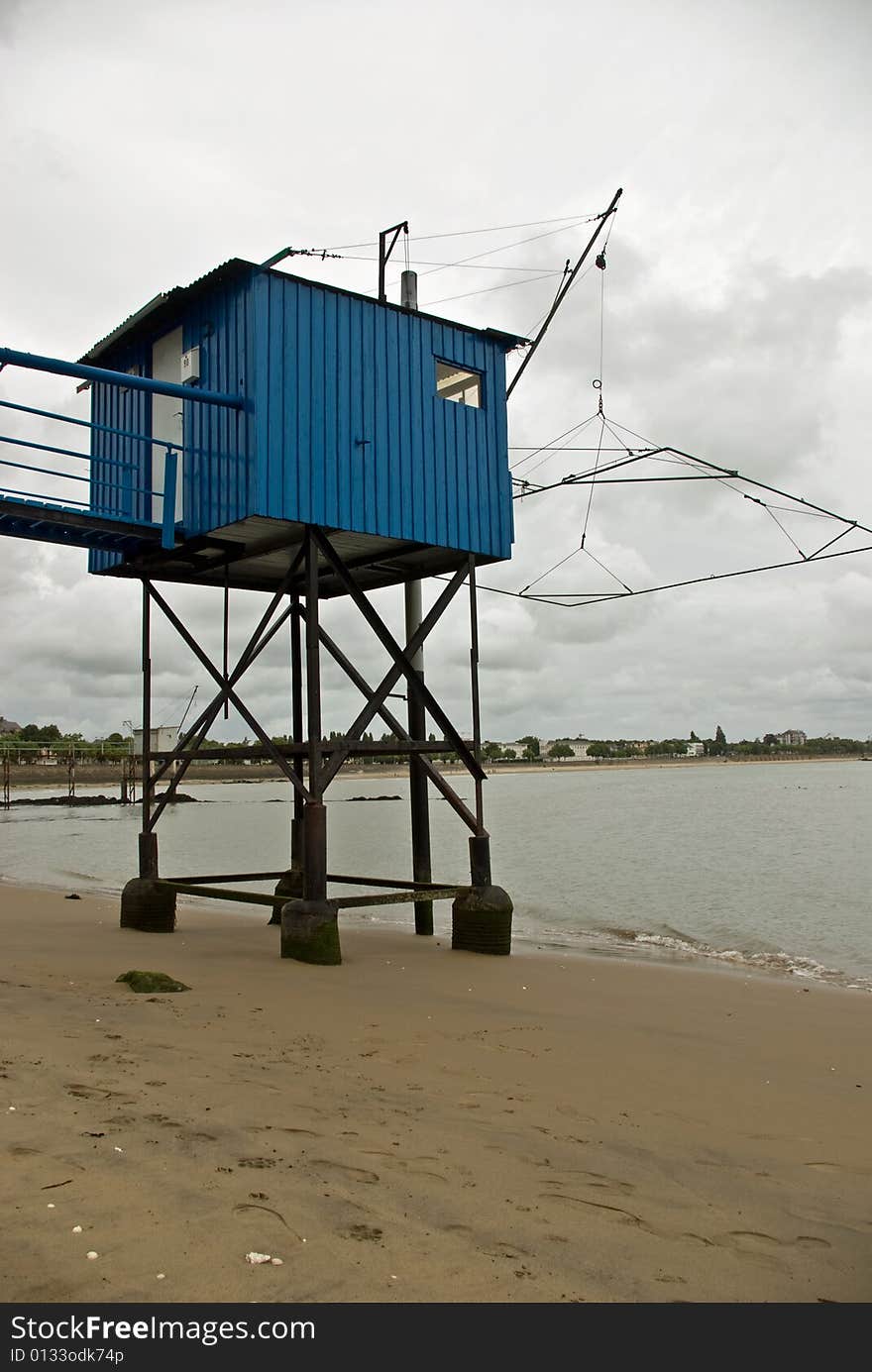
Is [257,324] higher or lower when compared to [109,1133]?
higher

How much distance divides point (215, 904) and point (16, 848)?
20.2 metres

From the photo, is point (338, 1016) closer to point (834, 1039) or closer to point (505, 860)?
point (834, 1039)

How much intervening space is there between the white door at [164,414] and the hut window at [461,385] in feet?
12.3

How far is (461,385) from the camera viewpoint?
48.4ft

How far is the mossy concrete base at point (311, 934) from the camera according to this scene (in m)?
11.7

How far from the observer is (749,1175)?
5.27m

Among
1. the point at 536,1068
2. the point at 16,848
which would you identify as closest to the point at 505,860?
the point at 16,848

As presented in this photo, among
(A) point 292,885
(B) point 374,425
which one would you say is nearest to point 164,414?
(B) point 374,425

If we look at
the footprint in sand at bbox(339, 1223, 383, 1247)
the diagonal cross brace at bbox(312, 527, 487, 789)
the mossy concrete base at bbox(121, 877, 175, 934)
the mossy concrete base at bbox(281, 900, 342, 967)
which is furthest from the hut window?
the footprint in sand at bbox(339, 1223, 383, 1247)

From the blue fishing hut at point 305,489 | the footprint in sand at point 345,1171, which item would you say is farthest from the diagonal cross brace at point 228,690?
the footprint in sand at point 345,1171

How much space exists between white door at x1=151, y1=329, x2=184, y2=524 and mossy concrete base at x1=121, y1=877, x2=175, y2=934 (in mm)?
5417

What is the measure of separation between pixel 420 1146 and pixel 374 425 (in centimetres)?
989
